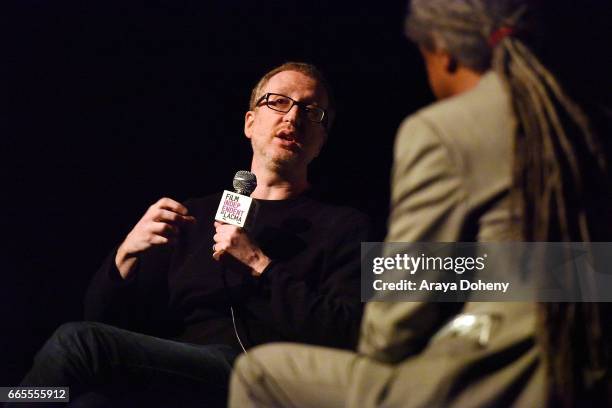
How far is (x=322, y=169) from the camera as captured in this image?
8.02ft

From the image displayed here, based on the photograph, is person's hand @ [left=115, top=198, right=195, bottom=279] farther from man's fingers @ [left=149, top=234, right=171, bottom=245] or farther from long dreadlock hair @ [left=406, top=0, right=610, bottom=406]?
long dreadlock hair @ [left=406, top=0, right=610, bottom=406]

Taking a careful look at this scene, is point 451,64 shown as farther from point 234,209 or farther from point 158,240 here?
point 158,240

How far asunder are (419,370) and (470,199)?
12.1 inches

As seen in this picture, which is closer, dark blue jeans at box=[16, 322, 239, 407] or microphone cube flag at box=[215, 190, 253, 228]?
dark blue jeans at box=[16, 322, 239, 407]

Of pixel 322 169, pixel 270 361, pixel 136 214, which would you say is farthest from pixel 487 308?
pixel 136 214

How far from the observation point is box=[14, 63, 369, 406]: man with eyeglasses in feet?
6.36

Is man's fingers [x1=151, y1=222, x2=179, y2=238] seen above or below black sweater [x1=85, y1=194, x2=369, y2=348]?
above

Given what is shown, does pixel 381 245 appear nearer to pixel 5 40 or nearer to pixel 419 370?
pixel 419 370

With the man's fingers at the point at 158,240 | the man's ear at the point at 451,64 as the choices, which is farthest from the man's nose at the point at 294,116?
the man's ear at the point at 451,64

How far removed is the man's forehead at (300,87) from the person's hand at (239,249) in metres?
0.52

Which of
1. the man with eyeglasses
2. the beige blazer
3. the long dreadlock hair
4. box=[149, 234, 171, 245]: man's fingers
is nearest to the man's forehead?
the man with eyeglasses

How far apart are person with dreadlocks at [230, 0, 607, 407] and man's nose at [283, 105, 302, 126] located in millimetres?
859

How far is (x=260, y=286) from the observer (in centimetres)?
211

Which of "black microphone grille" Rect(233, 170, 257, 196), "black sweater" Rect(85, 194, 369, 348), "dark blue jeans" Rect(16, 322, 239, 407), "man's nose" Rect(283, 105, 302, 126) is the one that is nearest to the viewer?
"dark blue jeans" Rect(16, 322, 239, 407)
